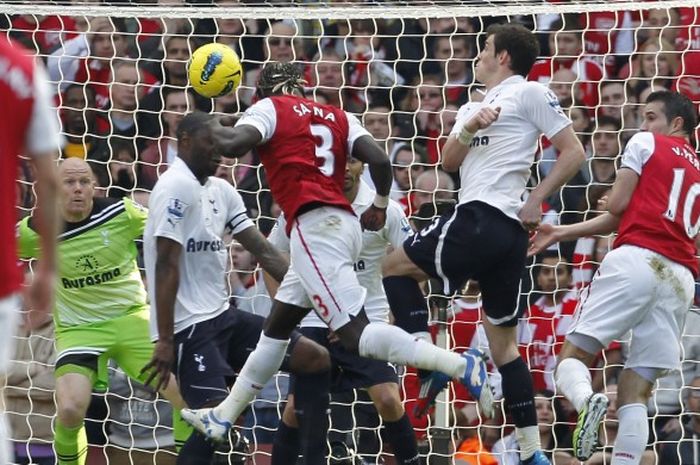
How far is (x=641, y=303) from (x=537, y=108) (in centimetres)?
110

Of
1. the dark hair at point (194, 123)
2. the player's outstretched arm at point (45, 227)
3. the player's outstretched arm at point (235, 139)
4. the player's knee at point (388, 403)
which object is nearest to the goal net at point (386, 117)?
the player's knee at point (388, 403)

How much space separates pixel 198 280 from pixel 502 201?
169 centimetres

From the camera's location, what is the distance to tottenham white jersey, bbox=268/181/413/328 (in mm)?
8508

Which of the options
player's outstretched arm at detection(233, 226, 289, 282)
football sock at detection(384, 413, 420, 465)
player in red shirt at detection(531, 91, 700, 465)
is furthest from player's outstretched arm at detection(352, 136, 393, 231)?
football sock at detection(384, 413, 420, 465)

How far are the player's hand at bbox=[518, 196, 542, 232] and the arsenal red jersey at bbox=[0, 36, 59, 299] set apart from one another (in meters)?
2.95

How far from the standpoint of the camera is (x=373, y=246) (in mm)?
Result: 8586

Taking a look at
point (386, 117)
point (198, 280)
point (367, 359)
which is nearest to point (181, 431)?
point (198, 280)

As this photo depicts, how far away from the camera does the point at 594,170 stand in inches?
412

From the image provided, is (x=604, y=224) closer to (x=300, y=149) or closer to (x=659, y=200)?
(x=659, y=200)

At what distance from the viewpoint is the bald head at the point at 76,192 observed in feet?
28.3

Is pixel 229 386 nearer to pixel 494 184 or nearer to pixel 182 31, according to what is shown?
pixel 494 184

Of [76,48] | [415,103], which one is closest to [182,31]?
[76,48]

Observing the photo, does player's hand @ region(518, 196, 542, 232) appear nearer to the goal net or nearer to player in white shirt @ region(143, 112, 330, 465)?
player in white shirt @ region(143, 112, 330, 465)

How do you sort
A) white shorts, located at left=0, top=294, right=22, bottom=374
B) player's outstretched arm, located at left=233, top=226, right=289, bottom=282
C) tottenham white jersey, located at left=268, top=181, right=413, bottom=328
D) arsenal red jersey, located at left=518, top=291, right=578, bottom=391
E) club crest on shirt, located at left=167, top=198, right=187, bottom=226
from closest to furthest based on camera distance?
1. white shorts, located at left=0, top=294, right=22, bottom=374
2. club crest on shirt, located at left=167, top=198, right=187, bottom=226
3. player's outstretched arm, located at left=233, top=226, right=289, bottom=282
4. tottenham white jersey, located at left=268, top=181, right=413, bottom=328
5. arsenal red jersey, located at left=518, top=291, right=578, bottom=391
